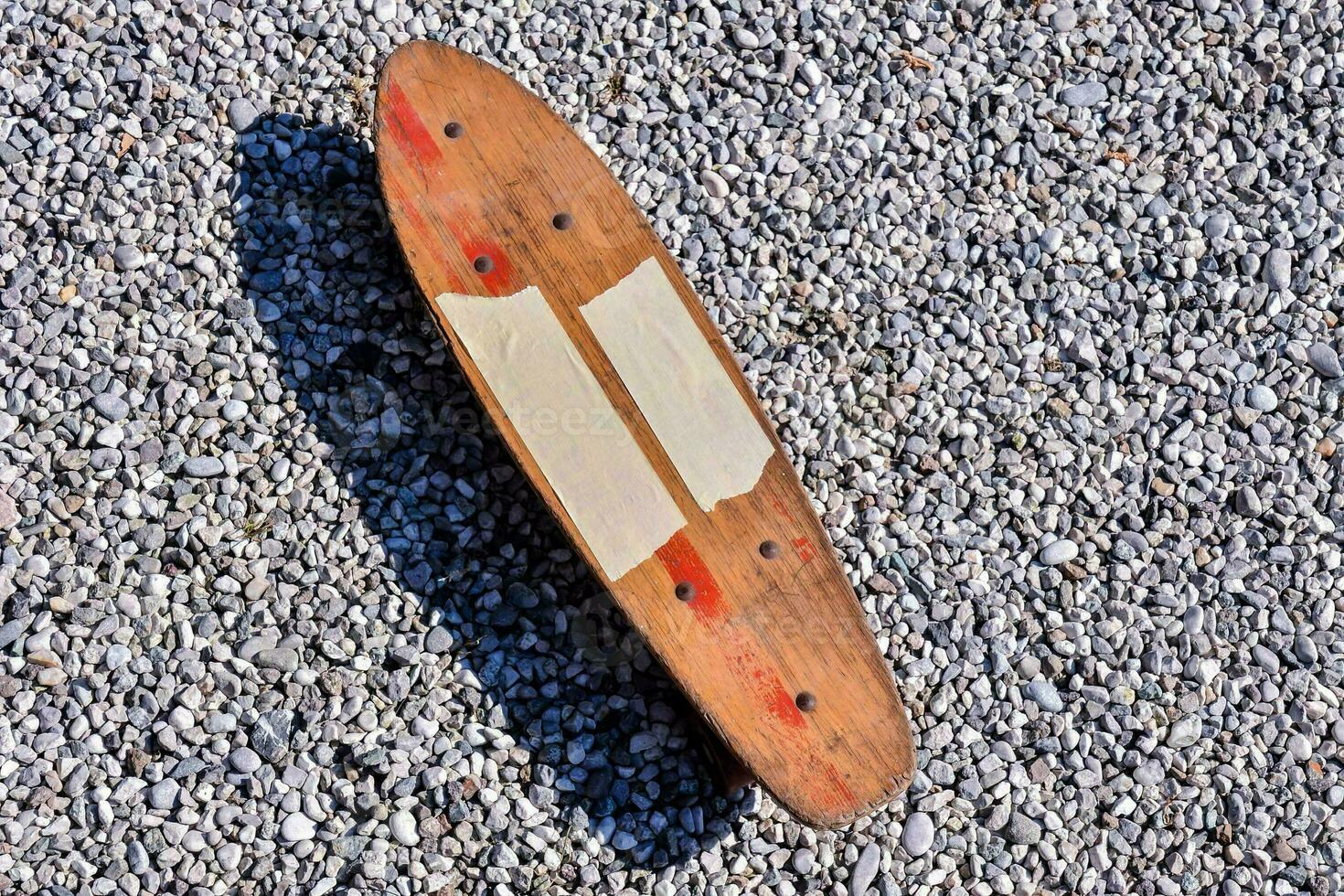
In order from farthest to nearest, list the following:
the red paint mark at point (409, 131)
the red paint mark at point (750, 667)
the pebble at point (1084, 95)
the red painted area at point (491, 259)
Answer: the pebble at point (1084, 95) → the red paint mark at point (409, 131) → the red painted area at point (491, 259) → the red paint mark at point (750, 667)

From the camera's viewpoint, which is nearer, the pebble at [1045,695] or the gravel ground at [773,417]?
the gravel ground at [773,417]

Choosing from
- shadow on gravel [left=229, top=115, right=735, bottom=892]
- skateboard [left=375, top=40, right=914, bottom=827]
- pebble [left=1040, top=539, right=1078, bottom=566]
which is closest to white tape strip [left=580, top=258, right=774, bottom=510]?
skateboard [left=375, top=40, right=914, bottom=827]

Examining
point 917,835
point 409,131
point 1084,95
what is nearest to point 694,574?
point 917,835

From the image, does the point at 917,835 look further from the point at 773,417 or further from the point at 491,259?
the point at 491,259

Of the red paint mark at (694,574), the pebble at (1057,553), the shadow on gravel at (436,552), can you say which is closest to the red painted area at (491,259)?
the shadow on gravel at (436,552)

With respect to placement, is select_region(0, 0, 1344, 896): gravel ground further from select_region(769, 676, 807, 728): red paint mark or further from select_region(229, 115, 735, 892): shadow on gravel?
select_region(769, 676, 807, 728): red paint mark

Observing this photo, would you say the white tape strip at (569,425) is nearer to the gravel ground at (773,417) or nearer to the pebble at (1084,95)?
the gravel ground at (773,417)

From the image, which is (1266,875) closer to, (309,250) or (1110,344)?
(1110,344)
